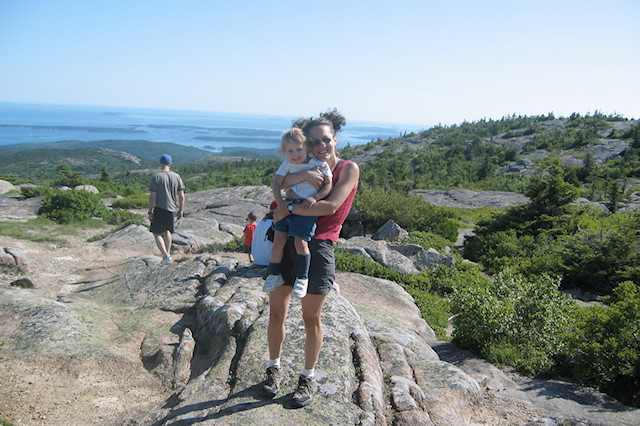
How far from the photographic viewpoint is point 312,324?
3.16 m

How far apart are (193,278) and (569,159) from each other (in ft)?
146

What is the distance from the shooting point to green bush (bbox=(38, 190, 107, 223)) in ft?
42.7

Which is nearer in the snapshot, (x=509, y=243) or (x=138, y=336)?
(x=138, y=336)

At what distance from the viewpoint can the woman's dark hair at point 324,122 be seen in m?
3.19

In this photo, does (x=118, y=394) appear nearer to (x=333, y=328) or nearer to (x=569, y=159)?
(x=333, y=328)

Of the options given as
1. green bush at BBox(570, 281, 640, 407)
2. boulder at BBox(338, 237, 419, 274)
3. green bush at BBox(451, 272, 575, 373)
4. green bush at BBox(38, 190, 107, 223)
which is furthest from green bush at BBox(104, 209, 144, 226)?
green bush at BBox(570, 281, 640, 407)

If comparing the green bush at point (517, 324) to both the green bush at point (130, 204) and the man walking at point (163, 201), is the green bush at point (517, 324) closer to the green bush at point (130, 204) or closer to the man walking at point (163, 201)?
the man walking at point (163, 201)

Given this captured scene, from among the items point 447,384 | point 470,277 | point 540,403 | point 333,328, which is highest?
point 333,328

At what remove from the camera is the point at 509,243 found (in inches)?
499

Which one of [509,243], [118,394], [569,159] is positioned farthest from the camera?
[569,159]

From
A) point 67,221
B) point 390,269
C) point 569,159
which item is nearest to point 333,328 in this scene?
point 390,269

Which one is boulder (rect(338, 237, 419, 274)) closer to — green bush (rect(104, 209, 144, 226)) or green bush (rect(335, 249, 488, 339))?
green bush (rect(335, 249, 488, 339))

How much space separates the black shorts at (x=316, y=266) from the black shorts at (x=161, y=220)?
5136mm

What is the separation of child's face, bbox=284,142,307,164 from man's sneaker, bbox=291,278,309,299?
903 mm
